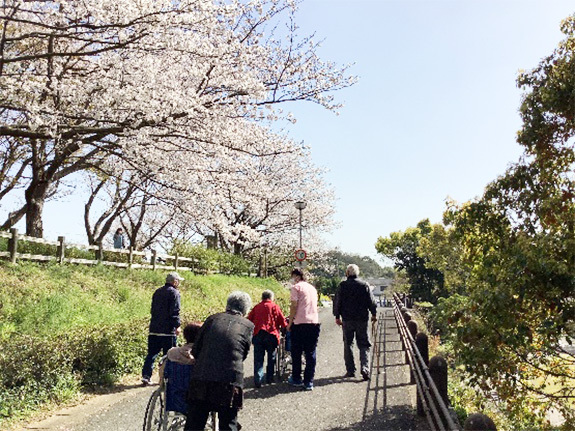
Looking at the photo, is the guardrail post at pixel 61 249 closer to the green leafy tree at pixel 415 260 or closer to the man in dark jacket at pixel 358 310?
the man in dark jacket at pixel 358 310

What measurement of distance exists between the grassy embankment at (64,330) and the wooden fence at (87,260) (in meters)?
0.40

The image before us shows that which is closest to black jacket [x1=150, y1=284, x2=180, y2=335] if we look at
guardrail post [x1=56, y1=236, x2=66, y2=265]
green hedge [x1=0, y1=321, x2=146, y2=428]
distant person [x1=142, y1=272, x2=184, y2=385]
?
distant person [x1=142, y1=272, x2=184, y2=385]

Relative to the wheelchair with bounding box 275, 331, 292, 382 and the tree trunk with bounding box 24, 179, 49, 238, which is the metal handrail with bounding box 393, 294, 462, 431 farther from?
the tree trunk with bounding box 24, 179, 49, 238

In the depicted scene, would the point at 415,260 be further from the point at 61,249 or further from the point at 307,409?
the point at 307,409

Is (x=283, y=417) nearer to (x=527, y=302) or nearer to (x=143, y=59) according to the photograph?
(x=527, y=302)

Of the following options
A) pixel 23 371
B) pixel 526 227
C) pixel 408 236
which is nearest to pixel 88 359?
pixel 23 371

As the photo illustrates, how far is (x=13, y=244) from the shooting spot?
13375 mm

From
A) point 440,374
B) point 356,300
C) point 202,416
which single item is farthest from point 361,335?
point 202,416

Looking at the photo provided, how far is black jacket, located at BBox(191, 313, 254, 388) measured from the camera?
176 inches

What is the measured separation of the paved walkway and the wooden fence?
263 inches

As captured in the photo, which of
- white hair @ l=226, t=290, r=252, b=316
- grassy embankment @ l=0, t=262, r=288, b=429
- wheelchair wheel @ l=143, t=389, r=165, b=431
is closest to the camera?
white hair @ l=226, t=290, r=252, b=316

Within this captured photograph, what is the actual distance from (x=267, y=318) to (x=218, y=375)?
4362 mm

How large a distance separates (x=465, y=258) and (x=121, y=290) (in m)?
9.15

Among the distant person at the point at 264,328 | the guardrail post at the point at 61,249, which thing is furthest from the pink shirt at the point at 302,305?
the guardrail post at the point at 61,249
